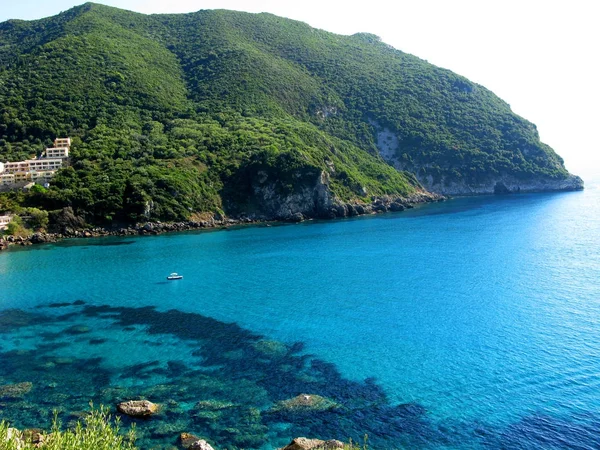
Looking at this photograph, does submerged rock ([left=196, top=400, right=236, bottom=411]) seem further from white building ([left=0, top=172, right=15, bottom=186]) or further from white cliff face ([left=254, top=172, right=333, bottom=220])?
white building ([left=0, top=172, right=15, bottom=186])

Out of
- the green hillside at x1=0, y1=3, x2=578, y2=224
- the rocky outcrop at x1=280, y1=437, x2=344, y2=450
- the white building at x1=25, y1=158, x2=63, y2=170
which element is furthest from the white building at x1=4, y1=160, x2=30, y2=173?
the rocky outcrop at x1=280, y1=437, x2=344, y2=450

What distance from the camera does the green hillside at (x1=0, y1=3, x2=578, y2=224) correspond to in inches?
4377

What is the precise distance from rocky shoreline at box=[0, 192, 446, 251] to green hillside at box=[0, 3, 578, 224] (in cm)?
235

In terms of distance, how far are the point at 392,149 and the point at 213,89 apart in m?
74.9

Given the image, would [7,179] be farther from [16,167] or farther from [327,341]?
[327,341]

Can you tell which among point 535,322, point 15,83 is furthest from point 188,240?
point 15,83

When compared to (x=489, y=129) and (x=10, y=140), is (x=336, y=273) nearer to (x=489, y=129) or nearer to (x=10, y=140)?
(x=10, y=140)

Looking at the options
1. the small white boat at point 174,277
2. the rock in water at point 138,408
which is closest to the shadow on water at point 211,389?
the rock in water at point 138,408

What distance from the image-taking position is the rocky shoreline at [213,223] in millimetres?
88000

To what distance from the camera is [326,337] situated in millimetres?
37531

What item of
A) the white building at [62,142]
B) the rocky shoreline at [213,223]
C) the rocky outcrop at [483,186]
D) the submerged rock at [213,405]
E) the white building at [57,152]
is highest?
the white building at [62,142]

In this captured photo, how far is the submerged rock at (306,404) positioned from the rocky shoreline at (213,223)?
7617 centimetres

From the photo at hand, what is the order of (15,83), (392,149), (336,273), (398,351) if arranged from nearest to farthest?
1. (398,351)
2. (336,273)
3. (15,83)
4. (392,149)

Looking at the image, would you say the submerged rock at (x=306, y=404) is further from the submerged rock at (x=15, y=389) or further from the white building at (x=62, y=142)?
the white building at (x=62, y=142)
